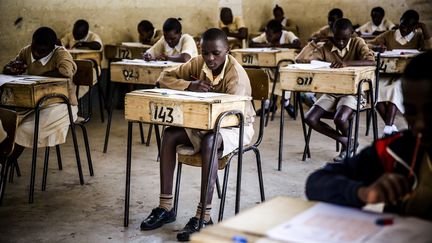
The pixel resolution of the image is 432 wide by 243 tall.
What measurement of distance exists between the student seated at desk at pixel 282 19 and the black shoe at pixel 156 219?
23.0 ft

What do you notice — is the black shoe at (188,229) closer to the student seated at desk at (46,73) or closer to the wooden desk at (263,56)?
the student seated at desk at (46,73)

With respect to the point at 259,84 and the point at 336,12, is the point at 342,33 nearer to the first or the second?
the point at 259,84

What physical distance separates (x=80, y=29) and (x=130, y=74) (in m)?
2.58

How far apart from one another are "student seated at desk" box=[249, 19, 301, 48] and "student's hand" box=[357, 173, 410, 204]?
6.85 metres

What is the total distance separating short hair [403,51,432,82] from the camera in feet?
4.96

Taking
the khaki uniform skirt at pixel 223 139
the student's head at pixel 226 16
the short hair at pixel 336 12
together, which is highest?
the short hair at pixel 336 12

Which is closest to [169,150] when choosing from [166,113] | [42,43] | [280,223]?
[166,113]

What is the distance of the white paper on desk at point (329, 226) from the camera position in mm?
1330

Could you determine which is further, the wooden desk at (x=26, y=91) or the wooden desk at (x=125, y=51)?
the wooden desk at (x=125, y=51)

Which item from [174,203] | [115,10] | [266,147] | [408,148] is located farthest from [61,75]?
[115,10]

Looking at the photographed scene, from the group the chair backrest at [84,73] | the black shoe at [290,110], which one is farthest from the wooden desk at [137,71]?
the black shoe at [290,110]

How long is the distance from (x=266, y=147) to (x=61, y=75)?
6.99ft

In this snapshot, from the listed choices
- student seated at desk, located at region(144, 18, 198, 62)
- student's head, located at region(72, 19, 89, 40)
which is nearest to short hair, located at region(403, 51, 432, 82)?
student seated at desk, located at region(144, 18, 198, 62)

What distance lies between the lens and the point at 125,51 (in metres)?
7.82
